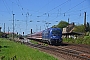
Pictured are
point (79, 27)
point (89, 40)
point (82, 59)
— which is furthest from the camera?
point (79, 27)

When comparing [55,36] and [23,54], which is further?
[55,36]

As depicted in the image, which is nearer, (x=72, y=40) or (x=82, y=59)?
(x=82, y=59)

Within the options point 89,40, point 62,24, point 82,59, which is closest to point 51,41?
point 89,40

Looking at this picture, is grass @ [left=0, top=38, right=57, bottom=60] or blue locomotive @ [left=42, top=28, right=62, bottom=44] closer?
grass @ [left=0, top=38, right=57, bottom=60]

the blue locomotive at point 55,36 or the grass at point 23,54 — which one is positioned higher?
the blue locomotive at point 55,36

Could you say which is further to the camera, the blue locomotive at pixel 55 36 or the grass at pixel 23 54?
the blue locomotive at pixel 55 36

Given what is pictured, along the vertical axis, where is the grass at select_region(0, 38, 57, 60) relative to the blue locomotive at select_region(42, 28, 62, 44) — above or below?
below

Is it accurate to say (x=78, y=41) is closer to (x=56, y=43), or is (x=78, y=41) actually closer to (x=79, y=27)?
(x=56, y=43)

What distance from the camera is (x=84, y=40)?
5553 cm

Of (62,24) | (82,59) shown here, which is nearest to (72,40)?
(82,59)

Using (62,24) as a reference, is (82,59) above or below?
below

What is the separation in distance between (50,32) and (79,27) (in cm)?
7789

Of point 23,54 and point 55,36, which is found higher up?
point 55,36

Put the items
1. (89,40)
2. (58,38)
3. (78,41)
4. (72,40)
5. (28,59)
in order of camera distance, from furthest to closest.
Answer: (72,40)
(78,41)
(89,40)
(58,38)
(28,59)
